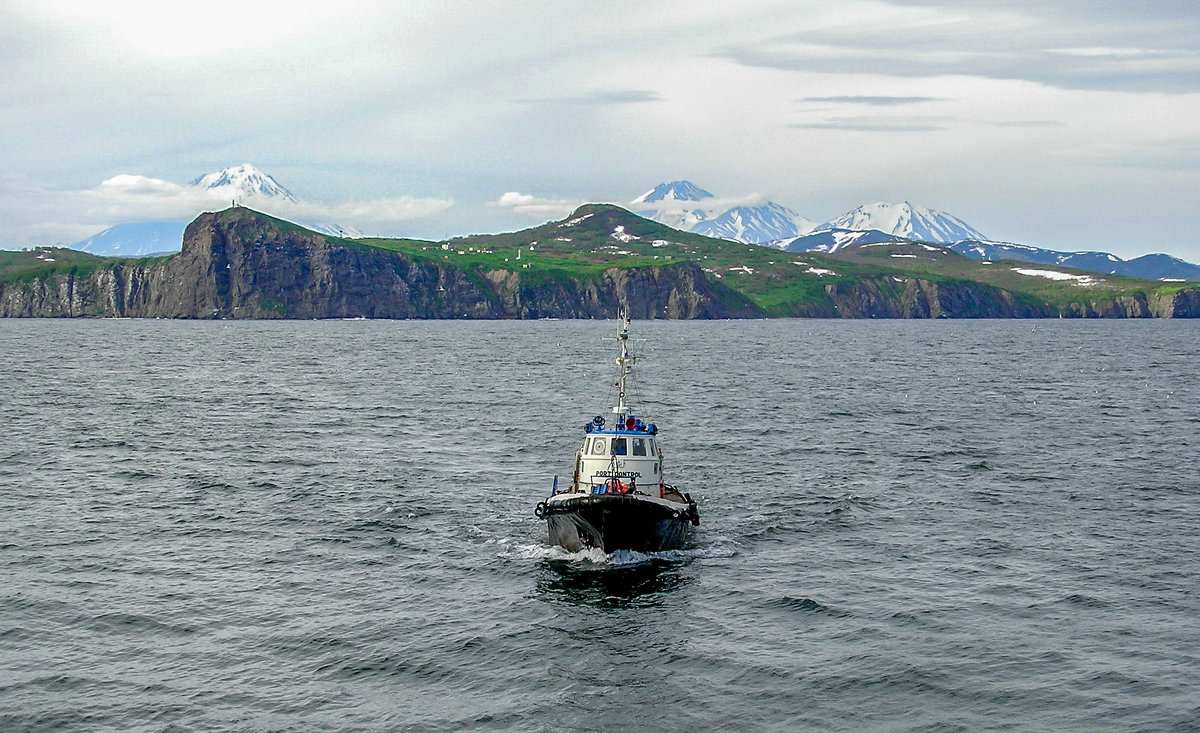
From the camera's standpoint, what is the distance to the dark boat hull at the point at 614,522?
4416cm

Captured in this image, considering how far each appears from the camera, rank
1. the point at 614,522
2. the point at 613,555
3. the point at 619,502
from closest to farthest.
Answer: the point at 619,502
the point at 614,522
the point at 613,555

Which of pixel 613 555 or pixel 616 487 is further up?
pixel 616 487

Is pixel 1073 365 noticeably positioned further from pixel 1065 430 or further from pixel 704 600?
pixel 704 600

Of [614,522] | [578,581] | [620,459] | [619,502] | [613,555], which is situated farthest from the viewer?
[620,459]

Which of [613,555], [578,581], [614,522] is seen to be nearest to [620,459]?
[614,522]

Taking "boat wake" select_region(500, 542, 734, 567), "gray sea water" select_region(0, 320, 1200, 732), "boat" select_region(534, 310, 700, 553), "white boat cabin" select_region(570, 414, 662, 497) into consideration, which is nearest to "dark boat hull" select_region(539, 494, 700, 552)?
"boat" select_region(534, 310, 700, 553)

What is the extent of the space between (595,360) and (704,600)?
12663 cm

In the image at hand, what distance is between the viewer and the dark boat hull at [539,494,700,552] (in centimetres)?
4416

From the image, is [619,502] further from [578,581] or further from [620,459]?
[620,459]

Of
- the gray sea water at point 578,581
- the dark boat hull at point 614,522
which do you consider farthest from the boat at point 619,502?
the gray sea water at point 578,581

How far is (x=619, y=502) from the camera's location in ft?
144

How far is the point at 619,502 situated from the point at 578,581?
365cm

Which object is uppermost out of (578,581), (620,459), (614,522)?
(620,459)

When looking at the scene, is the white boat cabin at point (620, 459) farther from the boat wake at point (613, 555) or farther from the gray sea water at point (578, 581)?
the gray sea water at point (578, 581)
